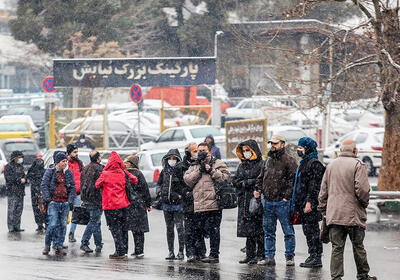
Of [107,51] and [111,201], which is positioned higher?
[107,51]

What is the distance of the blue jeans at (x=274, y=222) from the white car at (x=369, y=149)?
17119 millimetres

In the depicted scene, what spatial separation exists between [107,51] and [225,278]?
111 feet

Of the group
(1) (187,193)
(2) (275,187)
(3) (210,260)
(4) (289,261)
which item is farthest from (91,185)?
(4) (289,261)

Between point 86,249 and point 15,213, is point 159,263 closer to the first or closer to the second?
point 86,249

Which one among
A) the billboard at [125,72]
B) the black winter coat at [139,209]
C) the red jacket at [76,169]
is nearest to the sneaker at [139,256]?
the black winter coat at [139,209]

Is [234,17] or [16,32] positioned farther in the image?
[234,17]

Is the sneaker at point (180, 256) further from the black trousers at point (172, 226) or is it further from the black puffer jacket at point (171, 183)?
the black puffer jacket at point (171, 183)

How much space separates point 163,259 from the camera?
44.4 ft

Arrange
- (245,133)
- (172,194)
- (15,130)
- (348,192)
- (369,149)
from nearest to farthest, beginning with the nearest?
(348,192)
(172,194)
(245,133)
(369,149)
(15,130)

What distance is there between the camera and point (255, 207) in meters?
12.2

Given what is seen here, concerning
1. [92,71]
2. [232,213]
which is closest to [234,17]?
[92,71]

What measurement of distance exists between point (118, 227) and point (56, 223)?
1097 mm

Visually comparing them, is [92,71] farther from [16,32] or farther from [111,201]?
[111,201]

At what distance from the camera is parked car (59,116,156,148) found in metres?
34.7
